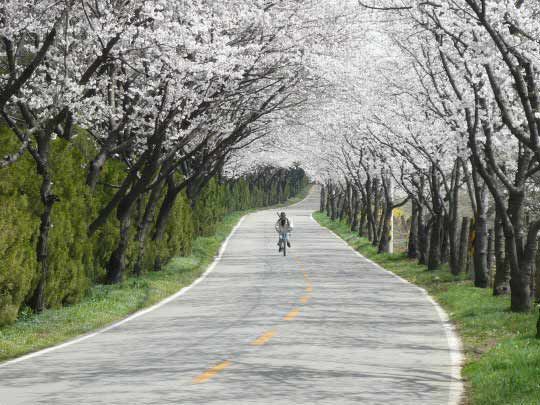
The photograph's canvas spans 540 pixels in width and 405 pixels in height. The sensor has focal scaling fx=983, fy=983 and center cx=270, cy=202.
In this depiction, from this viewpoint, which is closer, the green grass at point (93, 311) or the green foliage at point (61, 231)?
the green grass at point (93, 311)

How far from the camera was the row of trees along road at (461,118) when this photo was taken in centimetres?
1623

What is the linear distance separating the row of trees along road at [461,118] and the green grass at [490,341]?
2.76 feet

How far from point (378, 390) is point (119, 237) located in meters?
16.1

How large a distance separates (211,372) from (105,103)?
13668 mm

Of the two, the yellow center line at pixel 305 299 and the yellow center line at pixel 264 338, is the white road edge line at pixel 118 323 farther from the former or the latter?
the yellow center line at pixel 305 299

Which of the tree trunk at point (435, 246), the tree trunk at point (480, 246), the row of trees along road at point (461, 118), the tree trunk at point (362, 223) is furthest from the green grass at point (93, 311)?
the tree trunk at point (362, 223)

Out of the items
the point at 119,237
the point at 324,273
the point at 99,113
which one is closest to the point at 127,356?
the point at 99,113

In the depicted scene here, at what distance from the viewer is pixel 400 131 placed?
35.2m

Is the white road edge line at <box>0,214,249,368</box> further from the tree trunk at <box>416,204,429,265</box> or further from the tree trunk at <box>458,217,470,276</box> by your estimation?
the tree trunk at <box>458,217,470,276</box>

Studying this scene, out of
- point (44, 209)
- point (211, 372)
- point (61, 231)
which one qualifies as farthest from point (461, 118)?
point (211, 372)

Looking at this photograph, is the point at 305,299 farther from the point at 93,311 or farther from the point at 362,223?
the point at 362,223

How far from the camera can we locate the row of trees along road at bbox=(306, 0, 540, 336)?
53.3 ft

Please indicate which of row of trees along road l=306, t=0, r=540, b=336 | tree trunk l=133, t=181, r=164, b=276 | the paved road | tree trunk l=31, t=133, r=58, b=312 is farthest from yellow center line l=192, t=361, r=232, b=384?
tree trunk l=133, t=181, r=164, b=276

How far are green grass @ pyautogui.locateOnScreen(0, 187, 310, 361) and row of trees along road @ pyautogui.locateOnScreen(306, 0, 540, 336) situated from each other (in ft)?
23.9
